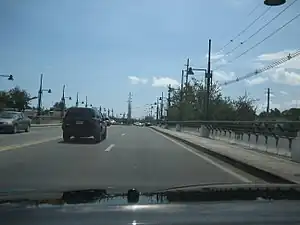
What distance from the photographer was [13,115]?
112 feet

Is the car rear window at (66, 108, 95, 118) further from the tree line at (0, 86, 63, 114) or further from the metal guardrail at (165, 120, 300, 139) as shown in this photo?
the tree line at (0, 86, 63, 114)

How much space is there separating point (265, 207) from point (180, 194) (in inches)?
39.4

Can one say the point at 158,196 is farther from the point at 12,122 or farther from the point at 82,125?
the point at 12,122

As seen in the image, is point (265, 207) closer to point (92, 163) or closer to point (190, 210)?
point (190, 210)

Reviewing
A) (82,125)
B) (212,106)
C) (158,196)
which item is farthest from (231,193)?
(212,106)

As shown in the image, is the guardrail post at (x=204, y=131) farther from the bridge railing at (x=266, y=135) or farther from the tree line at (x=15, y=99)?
the tree line at (x=15, y=99)

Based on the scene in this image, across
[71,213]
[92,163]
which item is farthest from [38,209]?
[92,163]

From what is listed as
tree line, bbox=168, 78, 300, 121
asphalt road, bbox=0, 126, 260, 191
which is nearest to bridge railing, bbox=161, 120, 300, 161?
asphalt road, bbox=0, 126, 260, 191

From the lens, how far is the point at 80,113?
25.6 metres

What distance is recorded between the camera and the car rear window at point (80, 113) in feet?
83.3

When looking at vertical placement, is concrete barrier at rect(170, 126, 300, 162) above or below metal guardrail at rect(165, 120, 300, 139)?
below

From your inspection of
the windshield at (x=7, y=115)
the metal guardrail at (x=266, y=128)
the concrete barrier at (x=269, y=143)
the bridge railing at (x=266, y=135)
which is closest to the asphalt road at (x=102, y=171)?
the concrete barrier at (x=269, y=143)

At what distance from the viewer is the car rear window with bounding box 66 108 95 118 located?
25.4m

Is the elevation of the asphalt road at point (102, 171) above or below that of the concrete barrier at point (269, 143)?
below
